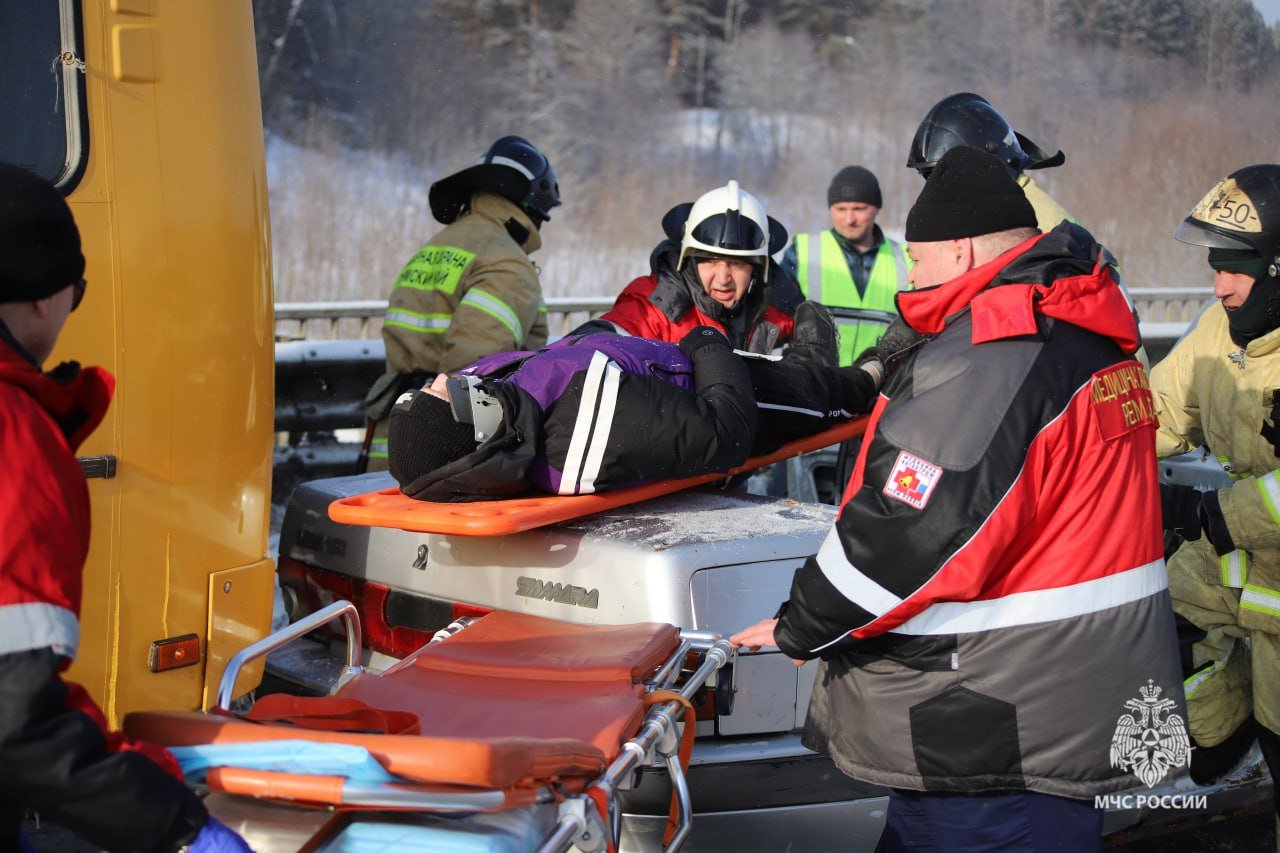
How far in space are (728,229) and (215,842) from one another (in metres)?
3.28

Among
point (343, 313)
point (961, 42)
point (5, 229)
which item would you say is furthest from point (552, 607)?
point (961, 42)

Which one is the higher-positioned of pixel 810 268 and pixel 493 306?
pixel 810 268

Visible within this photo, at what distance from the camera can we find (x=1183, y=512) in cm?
343

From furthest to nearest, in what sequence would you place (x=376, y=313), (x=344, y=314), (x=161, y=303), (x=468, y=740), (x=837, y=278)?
(x=376, y=313) < (x=344, y=314) < (x=837, y=278) < (x=161, y=303) < (x=468, y=740)

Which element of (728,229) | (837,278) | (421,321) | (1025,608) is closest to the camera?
(1025,608)

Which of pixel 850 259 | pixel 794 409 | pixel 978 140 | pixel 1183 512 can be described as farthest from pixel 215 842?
pixel 850 259

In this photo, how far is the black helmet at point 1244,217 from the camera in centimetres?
334

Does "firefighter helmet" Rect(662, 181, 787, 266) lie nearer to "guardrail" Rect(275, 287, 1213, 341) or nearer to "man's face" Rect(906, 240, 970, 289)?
"man's face" Rect(906, 240, 970, 289)

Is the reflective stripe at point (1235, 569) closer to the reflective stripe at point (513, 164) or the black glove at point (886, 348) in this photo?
the black glove at point (886, 348)

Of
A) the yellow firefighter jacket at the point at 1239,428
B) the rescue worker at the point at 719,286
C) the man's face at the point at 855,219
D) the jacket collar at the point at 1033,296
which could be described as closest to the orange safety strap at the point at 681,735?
the jacket collar at the point at 1033,296

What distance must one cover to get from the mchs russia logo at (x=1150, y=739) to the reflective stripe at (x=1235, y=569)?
133 centimetres

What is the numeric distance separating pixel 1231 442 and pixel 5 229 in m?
3.19

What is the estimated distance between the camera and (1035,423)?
2.18 meters

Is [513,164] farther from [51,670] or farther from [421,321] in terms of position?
[51,670]
